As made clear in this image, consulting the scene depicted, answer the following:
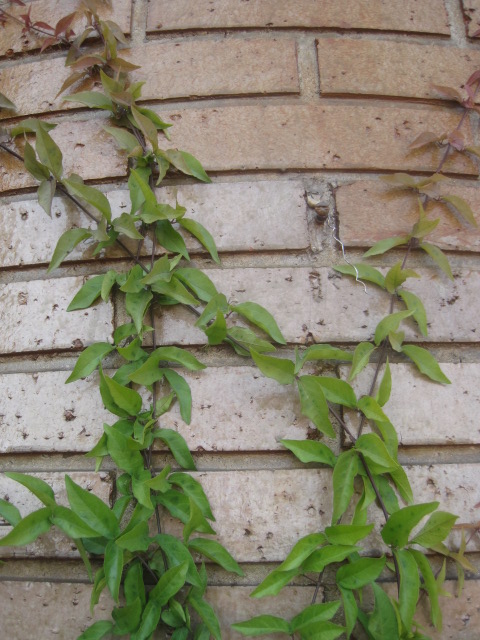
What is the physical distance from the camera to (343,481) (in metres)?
0.78

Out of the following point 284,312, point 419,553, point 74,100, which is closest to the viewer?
point 419,553

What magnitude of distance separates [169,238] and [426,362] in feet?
1.42

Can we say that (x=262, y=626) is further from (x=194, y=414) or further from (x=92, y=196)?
(x=92, y=196)

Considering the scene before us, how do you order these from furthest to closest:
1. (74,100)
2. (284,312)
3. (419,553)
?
(74,100) < (284,312) < (419,553)

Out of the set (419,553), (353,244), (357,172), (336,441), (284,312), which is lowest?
(419,553)

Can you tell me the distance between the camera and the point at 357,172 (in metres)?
0.96

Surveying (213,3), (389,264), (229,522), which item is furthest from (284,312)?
(213,3)

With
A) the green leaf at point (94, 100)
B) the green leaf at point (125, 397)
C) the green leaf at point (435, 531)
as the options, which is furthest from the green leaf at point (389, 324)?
the green leaf at point (94, 100)

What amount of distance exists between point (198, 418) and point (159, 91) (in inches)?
22.4

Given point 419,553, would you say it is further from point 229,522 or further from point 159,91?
point 159,91

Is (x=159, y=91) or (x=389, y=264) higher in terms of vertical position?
(x=159, y=91)

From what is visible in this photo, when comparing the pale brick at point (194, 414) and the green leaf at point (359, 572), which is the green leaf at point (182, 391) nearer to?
the pale brick at point (194, 414)

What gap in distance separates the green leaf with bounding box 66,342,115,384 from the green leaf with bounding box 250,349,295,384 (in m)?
0.22

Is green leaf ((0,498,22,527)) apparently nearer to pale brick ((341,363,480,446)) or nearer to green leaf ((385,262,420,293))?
pale brick ((341,363,480,446))
